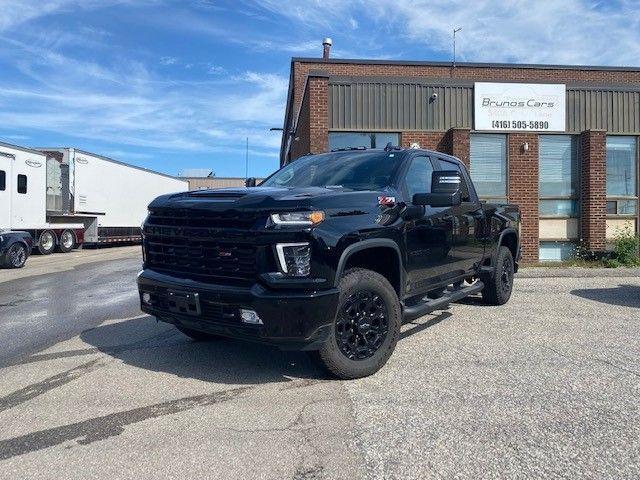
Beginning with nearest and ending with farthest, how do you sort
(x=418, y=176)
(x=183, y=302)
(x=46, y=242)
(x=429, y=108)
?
(x=183, y=302) → (x=418, y=176) → (x=429, y=108) → (x=46, y=242)

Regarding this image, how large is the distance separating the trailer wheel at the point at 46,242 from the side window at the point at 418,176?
17.8m

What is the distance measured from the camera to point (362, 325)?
4195 millimetres

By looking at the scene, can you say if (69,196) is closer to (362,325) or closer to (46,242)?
(46,242)

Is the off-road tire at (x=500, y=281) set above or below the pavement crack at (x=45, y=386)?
above

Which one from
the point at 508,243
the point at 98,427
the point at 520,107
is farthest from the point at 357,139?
the point at 98,427

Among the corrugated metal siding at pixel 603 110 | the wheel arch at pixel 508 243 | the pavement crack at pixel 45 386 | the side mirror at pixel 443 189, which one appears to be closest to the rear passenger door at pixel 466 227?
the wheel arch at pixel 508 243

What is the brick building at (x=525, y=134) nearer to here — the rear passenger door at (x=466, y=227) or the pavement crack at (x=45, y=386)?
the rear passenger door at (x=466, y=227)

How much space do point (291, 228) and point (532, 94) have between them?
1160 cm

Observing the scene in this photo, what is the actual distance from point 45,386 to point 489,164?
11.5m

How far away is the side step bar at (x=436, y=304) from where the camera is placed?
4.73 m

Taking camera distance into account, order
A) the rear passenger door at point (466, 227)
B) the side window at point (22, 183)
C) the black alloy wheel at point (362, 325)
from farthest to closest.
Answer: the side window at point (22, 183), the rear passenger door at point (466, 227), the black alloy wheel at point (362, 325)

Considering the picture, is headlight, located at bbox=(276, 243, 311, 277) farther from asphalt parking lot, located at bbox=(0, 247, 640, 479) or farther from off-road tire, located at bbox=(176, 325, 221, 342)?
off-road tire, located at bbox=(176, 325, 221, 342)

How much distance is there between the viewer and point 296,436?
3.22 m

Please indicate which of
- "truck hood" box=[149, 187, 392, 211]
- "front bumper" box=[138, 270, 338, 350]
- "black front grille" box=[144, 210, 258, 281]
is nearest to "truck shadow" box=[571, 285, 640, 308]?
"truck hood" box=[149, 187, 392, 211]
